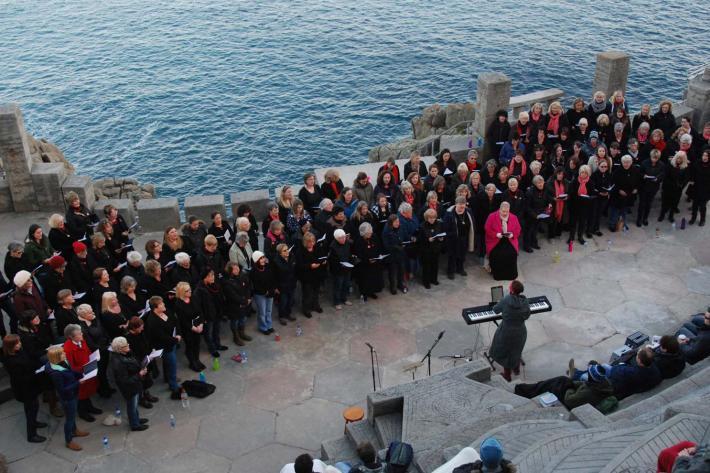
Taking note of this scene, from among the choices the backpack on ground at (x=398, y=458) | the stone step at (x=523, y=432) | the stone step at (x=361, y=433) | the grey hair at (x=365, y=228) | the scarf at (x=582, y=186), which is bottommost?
the stone step at (x=361, y=433)

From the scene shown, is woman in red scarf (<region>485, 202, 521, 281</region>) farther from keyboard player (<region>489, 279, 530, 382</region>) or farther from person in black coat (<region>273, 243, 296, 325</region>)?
person in black coat (<region>273, 243, 296, 325</region>)

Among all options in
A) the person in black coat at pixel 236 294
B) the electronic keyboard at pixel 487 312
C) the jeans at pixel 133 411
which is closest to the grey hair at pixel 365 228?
the person in black coat at pixel 236 294

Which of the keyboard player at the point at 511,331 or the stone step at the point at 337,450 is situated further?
the keyboard player at the point at 511,331

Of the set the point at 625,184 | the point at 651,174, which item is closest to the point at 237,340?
the point at 625,184

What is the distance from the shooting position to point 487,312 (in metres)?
12.6

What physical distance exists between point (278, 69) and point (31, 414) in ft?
108

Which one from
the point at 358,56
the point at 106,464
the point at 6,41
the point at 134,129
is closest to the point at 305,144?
the point at 134,129

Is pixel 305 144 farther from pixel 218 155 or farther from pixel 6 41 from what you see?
pixel 6 41

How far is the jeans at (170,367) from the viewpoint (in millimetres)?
12180

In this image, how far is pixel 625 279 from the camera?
15258 millimetres

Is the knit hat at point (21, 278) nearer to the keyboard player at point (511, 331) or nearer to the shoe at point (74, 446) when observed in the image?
the shoe at point (74, 446)

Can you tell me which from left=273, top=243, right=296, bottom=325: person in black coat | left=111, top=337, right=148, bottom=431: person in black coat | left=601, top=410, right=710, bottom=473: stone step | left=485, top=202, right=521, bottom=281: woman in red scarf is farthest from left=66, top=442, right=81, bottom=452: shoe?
left=485, top=202, right=521, bottom=281: woman in red scarf

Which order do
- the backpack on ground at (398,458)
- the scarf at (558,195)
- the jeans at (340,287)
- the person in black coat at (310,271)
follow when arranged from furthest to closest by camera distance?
the scarf at (558,195), the jeans at (340,287), the person in black coat at (310,271), the backpack on ground at (398,458)

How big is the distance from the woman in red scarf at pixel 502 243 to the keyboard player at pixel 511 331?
2.76 m
